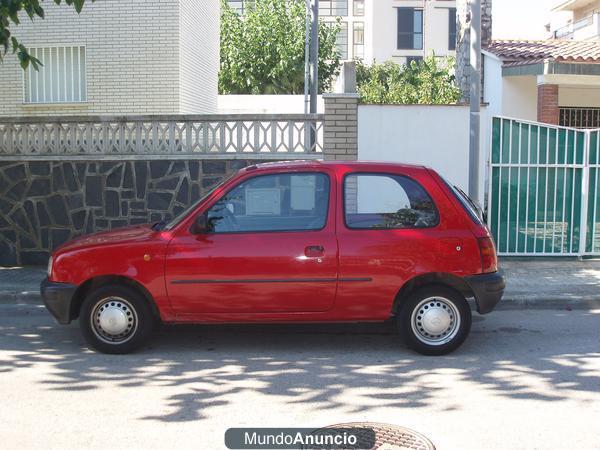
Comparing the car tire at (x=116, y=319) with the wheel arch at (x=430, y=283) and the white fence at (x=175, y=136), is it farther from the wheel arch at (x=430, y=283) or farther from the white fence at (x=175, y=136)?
the white fence at (x=175, y=136)

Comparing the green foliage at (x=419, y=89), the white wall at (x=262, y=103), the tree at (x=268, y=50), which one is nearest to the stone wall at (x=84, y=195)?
the green foliage at (x=419, y=89)

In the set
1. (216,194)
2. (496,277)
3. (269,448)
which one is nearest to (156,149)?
(216,194)

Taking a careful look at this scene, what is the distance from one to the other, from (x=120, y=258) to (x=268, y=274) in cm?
131

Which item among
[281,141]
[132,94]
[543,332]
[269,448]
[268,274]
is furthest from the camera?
[132,94]

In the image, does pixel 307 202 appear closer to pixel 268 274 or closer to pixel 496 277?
pixel 268 274

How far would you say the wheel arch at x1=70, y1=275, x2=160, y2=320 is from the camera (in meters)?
6.70

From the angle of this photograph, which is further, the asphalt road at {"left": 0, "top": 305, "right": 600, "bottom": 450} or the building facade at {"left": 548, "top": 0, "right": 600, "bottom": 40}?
the building facade at {"left": 548, "top": 0, "right": 600, "bottom": 40}

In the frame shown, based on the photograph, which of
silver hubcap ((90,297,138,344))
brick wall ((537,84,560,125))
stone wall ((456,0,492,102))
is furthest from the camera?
brick wall ((537,84,560,125))

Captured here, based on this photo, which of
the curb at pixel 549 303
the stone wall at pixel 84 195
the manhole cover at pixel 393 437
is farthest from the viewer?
the stone wall at pixel 84 195

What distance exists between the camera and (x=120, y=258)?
662 centimetres

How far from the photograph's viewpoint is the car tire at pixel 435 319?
6.68m

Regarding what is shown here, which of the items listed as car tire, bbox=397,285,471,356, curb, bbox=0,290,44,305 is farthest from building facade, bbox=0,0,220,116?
car tire, bbox=397,285,471,356

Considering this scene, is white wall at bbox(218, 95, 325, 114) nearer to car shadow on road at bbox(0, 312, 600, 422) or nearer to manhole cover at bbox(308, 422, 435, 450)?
car shadow on road at bbox(0, 312, 600, 422)

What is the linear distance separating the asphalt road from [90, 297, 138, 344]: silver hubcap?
199 mm
